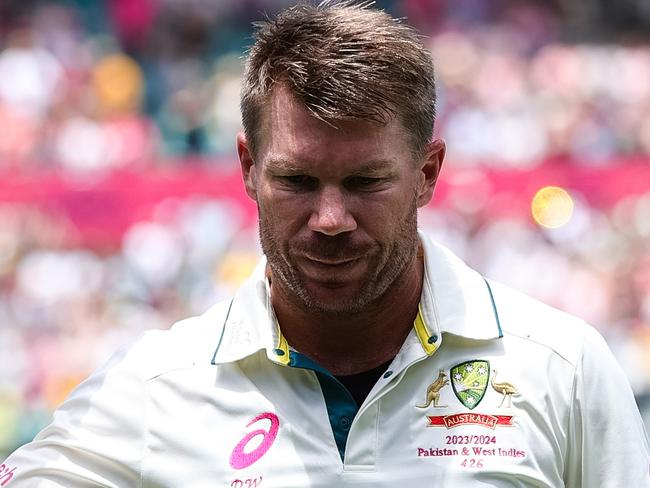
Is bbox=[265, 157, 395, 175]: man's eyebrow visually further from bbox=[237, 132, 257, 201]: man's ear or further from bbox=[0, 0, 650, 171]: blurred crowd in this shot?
bbox=[0, 0, 650, 171]: blurred crowd

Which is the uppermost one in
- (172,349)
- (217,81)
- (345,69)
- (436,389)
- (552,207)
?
(217,81)

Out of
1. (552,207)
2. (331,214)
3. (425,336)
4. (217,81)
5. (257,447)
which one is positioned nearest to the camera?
(331,214)

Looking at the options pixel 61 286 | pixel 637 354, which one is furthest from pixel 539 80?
pixel 61 286

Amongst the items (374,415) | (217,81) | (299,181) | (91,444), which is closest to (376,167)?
(299,181)

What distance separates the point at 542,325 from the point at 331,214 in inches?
19.9

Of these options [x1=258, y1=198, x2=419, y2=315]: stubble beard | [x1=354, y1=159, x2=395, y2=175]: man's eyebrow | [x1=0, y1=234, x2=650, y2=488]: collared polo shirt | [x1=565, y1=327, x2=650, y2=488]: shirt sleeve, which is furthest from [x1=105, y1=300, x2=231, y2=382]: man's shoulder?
[x1=565, y1=327, x2=650, y2=488]: shirt sleeve

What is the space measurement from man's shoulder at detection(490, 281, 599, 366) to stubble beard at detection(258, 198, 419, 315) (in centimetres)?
24

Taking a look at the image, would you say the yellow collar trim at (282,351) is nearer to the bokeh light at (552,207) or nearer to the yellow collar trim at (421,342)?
the yellow collar trim at (421,342)

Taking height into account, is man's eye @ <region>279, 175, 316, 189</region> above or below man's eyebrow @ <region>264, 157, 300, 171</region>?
below

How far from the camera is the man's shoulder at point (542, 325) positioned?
2660 mm

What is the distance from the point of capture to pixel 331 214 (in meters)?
2.54

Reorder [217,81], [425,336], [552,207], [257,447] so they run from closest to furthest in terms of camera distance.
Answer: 1. [257,447]
2. [425,336]
3. [552,207]
4. [217,81]

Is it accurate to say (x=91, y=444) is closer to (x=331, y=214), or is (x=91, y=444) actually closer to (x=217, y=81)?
(x=331, y=214)

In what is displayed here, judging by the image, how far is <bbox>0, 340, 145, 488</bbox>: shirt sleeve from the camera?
2.65m
